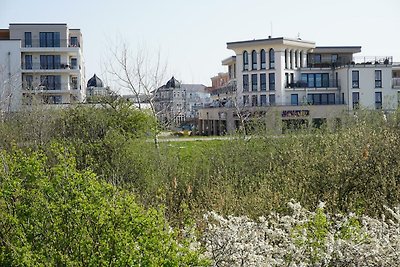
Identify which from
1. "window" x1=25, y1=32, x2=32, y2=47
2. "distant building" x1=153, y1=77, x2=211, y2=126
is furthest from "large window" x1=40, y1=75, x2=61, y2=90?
"distant building" x1=153, y1=77, x2=211, y2=126

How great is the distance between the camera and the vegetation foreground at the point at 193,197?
635 cm

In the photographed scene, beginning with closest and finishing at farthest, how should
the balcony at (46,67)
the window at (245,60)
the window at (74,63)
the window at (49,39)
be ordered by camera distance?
the balcony at (46,67) < the window at (49,39) < the window at (74,63) < the window at (245,60)

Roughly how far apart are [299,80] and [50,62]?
23.0m

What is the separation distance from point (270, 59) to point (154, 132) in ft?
122

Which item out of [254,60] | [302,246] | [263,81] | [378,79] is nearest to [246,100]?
[263,81]

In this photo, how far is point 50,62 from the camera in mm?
46656

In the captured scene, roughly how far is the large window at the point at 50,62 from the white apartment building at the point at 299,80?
1590 centimetres

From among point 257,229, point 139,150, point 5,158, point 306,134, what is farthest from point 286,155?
point 5,158

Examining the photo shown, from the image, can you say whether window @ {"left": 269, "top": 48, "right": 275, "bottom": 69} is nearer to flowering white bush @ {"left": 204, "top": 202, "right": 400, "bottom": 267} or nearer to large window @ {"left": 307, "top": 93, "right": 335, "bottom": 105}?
large window @ {"left": 307, "top": 93, "right": 335, "bottom": 105}

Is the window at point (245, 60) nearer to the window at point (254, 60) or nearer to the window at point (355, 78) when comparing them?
the window at point (254, 60)

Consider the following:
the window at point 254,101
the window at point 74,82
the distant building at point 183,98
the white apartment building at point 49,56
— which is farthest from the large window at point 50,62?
the window at point 254,101

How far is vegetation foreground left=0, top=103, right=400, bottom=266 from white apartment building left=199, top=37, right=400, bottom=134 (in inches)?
1314

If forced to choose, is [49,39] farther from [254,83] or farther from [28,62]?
[254,83]

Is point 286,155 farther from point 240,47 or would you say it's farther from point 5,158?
point 240,47
